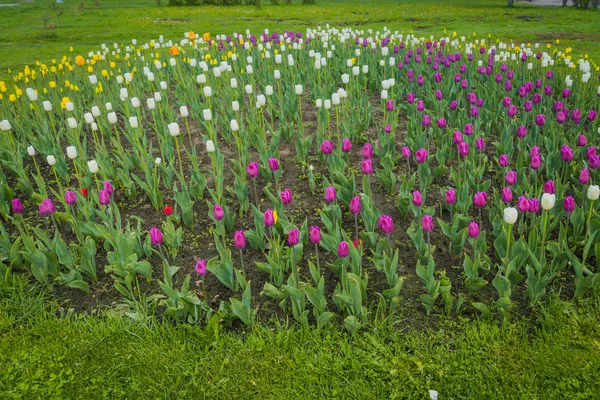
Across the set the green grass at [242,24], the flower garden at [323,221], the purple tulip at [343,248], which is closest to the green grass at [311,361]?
the flower garden at [323,221]

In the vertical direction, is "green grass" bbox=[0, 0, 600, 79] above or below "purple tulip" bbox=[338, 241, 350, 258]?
above

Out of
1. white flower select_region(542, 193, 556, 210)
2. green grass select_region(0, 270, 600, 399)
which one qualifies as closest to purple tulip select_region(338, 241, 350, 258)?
green grass select_region(0, 270, 600, 399)

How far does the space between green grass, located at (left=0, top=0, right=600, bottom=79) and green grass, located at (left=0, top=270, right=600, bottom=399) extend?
979cm

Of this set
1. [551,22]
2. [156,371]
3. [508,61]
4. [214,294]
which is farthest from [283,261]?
[551,22]

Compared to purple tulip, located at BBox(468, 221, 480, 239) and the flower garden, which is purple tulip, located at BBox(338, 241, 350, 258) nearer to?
the flower garden

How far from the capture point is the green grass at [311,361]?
294cm

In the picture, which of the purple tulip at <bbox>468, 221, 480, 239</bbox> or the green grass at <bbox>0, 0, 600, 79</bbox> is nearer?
the purple tulip at <bbox>468, 221, 480, 239</bbox>

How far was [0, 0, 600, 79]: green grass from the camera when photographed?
572 inches

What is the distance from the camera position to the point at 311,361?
3.12 m

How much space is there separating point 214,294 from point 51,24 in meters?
19.5

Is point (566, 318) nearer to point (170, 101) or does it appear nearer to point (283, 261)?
point (283, 261)

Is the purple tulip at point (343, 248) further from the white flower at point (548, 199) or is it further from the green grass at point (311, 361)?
the white flower at point (548, 199)

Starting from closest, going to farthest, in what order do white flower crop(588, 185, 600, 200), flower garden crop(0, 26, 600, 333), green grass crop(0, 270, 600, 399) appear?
green grass crop(0, 270, 600, 399)
white flower crop(588, 185, 600, 200)
flower garden crop(0, 26, 600, 333)

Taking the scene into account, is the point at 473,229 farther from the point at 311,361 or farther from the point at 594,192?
the point at 311,361
